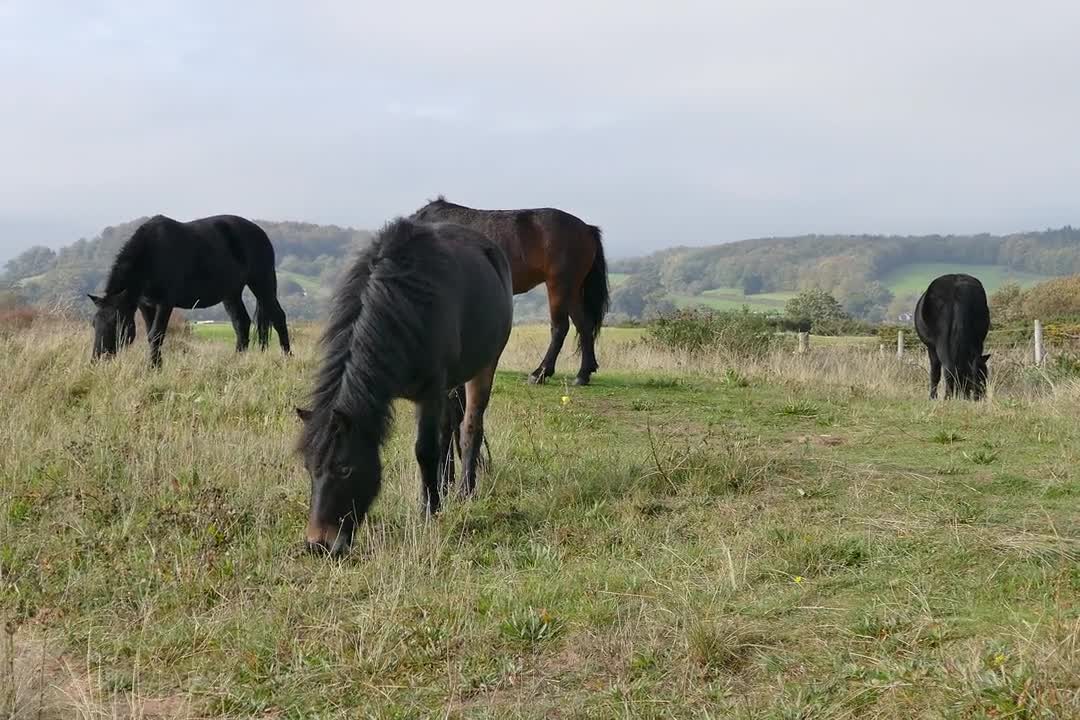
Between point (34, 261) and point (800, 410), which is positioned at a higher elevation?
point (34, 261)

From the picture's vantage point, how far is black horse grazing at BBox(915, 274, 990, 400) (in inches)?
536

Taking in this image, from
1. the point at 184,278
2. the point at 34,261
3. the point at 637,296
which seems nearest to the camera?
the point at 184,278

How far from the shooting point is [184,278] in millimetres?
13156

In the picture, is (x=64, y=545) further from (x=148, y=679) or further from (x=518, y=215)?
(x=518, y=215)

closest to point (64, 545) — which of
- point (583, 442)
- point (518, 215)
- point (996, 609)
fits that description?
point (583, 442)

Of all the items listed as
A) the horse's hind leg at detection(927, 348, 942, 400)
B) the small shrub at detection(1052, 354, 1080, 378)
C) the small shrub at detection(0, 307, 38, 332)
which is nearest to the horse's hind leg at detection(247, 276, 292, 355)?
the small shrub at detection(0, 307, 38, 332)

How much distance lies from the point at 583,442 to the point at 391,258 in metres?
3.12

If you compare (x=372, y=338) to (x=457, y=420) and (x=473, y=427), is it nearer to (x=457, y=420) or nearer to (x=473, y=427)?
(x=473, y=427)

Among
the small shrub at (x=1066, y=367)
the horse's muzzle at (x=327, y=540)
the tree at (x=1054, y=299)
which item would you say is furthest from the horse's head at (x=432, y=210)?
the tree at (x=1054, y=299)

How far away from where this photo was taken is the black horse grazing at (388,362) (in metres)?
5.02

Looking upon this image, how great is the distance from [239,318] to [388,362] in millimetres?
11022

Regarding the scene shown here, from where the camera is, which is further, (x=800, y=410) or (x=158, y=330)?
(x=158, y=330)

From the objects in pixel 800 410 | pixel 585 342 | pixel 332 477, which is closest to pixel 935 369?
pixel 800 410

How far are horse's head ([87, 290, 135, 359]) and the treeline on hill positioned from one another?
7226 centimetres
